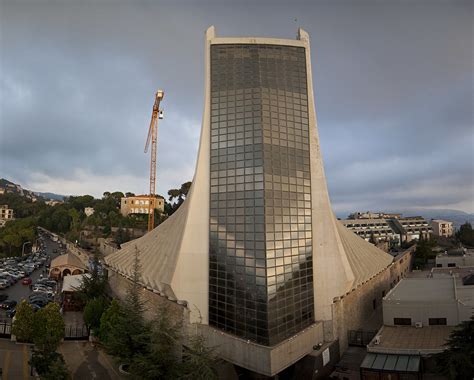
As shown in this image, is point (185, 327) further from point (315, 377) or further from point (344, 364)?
point (344, 364)

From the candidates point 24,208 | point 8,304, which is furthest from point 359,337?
point 24,208

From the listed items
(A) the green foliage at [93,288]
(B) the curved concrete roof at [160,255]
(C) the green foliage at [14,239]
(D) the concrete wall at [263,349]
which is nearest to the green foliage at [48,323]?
(B) the curved concrete roof at [160,255]

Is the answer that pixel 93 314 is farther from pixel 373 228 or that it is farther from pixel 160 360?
pixel 373 228

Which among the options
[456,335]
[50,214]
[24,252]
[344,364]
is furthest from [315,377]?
[50,214]

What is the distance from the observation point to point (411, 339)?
66.8ft

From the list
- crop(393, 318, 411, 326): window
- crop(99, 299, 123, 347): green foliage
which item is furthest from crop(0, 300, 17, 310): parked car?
crop(393, 318, 411, 326): window

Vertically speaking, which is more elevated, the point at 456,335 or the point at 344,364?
the point at 456,335

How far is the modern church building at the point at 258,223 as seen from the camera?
2025 cm

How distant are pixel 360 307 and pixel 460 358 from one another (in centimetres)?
1476

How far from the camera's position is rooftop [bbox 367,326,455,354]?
733 inches

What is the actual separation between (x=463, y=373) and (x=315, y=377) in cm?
855

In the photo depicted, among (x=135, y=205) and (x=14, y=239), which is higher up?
(x=135, y=205)


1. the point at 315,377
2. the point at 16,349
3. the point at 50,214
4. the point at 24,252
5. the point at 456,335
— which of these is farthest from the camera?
the point at 50,214

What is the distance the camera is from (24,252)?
232 ft
